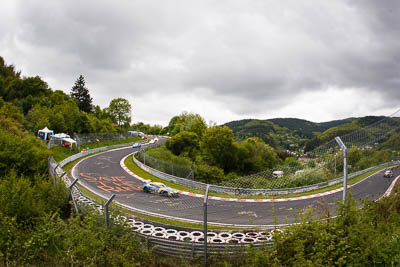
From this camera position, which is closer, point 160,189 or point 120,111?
point 160,189

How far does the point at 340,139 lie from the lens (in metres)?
6.08

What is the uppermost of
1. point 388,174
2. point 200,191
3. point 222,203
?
point 388,174

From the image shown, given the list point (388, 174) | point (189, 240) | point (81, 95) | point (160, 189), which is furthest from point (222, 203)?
point (81, 95)

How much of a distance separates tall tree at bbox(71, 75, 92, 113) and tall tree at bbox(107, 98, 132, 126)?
12.6 meters

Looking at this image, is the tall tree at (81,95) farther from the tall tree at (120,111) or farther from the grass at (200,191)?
the grass at (200,191)

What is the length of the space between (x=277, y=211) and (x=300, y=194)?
4.17 meters

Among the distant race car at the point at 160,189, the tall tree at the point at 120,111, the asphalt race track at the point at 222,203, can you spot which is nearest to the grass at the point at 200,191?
the asphalt race track at the point at 222,203

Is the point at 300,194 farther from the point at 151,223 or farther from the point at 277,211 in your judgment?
the point at 151,223

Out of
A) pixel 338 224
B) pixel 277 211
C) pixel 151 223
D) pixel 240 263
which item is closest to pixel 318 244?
pixel 338 224

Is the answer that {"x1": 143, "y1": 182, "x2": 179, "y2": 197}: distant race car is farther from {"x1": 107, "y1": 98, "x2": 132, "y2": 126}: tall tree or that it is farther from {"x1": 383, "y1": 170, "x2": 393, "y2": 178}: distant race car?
{"x1": 107, "y1": 98, "x2": 132, "y2": 126}: tall tree

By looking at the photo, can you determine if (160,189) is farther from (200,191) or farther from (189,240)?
(189,240)

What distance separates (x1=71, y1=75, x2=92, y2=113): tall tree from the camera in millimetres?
59594

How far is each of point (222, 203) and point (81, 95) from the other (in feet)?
188

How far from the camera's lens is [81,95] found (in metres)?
60.2
